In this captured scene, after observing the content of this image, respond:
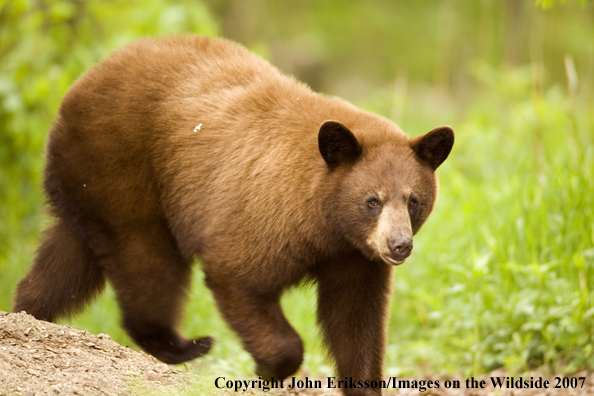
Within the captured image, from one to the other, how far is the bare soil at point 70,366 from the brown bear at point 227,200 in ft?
1.78

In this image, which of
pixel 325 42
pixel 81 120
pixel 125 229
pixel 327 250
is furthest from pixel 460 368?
pixel 325 42

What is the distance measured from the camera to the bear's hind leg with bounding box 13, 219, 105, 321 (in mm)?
4410

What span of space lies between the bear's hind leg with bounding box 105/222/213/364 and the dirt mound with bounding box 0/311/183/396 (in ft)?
1.68

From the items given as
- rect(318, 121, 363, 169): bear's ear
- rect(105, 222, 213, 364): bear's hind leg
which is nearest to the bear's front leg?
rect(318, 121, 363, 169): bear's ear

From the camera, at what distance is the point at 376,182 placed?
360 centimetres

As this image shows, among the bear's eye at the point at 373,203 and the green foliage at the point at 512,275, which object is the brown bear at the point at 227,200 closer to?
the bear's eye at the point at 373,203

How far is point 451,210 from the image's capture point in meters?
6.92

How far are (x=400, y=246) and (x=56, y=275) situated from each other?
7.61 feet

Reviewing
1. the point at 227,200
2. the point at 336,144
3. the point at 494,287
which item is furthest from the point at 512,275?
the point at 227,200

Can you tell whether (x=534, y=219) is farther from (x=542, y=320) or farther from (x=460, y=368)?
(x=460, y=368)

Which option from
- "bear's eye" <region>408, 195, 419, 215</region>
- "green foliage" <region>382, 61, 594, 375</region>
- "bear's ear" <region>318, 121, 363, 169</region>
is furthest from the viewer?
"green foliage" <region>382, 61, 594, 375</region>

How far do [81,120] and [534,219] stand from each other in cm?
340

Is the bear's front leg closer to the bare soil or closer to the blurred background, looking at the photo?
the blurred background

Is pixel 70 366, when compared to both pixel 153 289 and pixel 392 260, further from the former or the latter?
pixel 392 260
